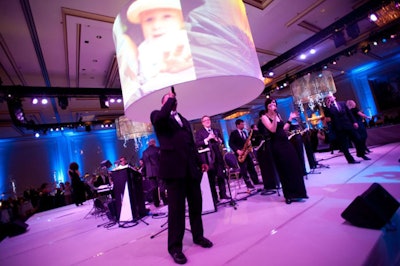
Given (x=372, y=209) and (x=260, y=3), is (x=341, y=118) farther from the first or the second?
(x=372, y=209)

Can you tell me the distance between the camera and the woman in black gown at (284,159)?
3227 millimetres

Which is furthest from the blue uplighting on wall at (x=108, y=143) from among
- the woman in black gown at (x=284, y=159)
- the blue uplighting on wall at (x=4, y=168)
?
the woman in black gown at (x=284, y=159)

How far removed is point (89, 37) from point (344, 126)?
20.3ft

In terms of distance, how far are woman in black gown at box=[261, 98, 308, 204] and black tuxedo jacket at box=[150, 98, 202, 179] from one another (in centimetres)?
151

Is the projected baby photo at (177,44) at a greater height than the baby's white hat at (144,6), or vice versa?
the baby's white hat at (144,6)

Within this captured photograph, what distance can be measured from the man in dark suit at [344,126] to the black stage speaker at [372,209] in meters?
3.57

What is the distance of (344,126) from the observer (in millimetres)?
5441

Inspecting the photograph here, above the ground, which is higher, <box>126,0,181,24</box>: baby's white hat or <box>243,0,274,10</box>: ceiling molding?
<box>243,0,274,10</box>: ceiling molding

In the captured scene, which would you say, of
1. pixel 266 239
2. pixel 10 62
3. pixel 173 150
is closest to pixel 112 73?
pixel 10 62

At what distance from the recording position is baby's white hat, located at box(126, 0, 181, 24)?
1596 millimetres

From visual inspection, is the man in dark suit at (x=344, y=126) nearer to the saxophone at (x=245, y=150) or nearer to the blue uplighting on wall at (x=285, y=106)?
the saxophone at (x=245, y=150)

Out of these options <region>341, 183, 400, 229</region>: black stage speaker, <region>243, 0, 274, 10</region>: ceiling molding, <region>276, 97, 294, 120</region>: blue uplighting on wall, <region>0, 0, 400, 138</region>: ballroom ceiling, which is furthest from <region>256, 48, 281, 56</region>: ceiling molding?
<region>276, 97, 294, 120</region>: blue uplighting on wall

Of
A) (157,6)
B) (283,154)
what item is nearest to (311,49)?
(283,154)

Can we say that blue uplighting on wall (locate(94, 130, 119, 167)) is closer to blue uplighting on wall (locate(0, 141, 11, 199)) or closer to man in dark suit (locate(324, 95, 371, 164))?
blue uplighting on wall (locate(0, 141, 11, 199))
